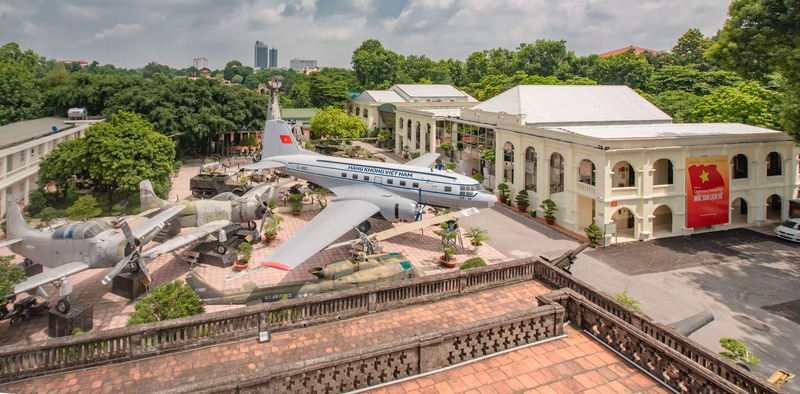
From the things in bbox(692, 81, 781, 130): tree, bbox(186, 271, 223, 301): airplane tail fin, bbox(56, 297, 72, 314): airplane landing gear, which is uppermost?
bbox(692, 81, 781, 130): tree

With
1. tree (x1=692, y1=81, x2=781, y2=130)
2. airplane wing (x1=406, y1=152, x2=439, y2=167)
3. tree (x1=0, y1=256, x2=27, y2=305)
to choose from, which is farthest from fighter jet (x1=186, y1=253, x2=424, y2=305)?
tree (x1=692, y1=81, x2=781, y2=130)

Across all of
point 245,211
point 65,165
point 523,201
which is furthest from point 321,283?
point 65,165

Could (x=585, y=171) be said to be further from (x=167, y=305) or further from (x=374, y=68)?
(x=374, y=68)

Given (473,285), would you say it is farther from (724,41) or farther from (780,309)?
(724,41)

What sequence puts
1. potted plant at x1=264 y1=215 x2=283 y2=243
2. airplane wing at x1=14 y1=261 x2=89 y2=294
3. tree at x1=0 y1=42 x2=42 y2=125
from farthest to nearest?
tree at x1=0 y1=42 x2=42 y2=125
potted plant at x1=264 y1=215 x2=283 y2=243
airplane wing at x1=14 y1=261 x2=89 y2=294

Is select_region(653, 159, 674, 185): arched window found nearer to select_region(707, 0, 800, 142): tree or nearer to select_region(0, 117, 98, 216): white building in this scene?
select_region(707, 0, 800, 142): tree

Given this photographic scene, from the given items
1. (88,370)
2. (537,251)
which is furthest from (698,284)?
(88,370)
